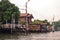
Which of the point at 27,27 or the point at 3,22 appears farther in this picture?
the point at 27,27

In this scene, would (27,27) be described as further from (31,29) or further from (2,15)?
(2,15)

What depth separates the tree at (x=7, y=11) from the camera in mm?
44938

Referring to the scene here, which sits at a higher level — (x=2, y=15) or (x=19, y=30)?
(x=2, y=15)

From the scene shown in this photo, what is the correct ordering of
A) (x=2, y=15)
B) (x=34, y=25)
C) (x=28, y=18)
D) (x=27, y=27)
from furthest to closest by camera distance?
(x=28, y=18)
(x=34, y=25)
(x=27, y=27)
(x=2, y=15)

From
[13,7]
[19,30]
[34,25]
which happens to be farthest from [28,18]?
[13,7]

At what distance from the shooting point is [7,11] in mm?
45500

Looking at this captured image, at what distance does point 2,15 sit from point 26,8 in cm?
1056

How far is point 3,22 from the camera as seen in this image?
4581 cm

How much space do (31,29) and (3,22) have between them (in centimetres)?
980

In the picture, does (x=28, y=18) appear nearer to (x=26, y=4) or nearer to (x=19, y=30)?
(x=26, y=4)

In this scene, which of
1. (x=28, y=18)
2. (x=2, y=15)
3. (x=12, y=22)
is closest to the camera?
(x=2, y=15)

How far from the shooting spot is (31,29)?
54.1 meters

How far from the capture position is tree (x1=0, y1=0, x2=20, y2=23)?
44.9m

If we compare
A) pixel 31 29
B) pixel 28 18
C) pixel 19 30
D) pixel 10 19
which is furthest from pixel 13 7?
pixel 28 18
